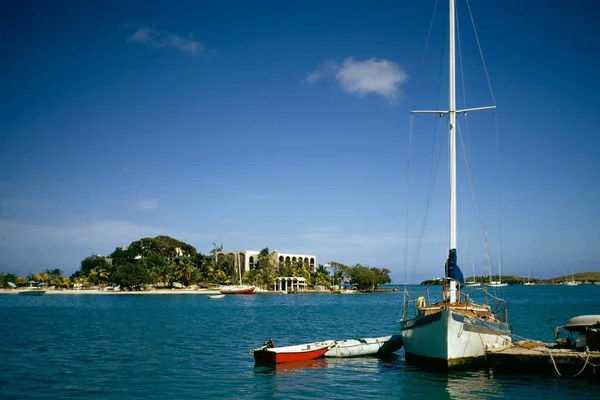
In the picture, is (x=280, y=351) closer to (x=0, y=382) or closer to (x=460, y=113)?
(x=0, y=382)

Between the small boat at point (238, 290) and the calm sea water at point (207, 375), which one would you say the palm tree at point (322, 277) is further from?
the calm sea water at point (207, 375)

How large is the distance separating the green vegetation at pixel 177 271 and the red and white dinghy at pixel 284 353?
111512mm

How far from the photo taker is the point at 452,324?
76.1 feet

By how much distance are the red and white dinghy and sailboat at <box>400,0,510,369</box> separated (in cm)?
528

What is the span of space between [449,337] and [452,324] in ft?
2.33

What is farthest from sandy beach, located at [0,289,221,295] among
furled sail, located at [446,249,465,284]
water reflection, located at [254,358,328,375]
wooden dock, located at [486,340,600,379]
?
wooden dock, located at [486,340,600,379]

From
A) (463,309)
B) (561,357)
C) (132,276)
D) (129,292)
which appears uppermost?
(463,309)

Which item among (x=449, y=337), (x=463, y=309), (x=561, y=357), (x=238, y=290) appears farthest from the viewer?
(x=238, y=290)

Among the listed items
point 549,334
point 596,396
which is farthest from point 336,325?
point 596,396

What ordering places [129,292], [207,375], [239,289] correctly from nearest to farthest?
[207,375]
[129,292]
[239,289]

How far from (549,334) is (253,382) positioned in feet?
101

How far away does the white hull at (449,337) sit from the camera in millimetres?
23312

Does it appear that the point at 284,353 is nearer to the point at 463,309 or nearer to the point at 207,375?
the point at 207,375

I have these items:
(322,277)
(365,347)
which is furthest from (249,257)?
(365,347)
